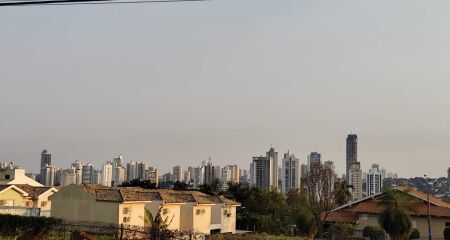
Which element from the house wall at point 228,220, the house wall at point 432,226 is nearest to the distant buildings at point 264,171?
the house wall at point 228,220

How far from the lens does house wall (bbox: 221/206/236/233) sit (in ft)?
172

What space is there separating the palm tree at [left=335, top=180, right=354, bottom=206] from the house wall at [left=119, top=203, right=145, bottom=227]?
1925 centimetres

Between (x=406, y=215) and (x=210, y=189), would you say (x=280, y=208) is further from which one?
(x=406, y=215)

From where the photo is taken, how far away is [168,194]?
48344 millimetres

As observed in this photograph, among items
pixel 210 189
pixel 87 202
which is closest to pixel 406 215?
pixel 87 202

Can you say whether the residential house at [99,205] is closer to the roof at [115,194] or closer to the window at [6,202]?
the roof at [115,194]

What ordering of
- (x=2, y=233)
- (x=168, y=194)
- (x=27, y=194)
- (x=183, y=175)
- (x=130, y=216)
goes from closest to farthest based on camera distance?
(x=2, y=233) < (x=130, y=216) < (x=168, y=194) < (x=27, y=194) < (x=183, y=175)

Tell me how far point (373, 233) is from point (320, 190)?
23.7ft

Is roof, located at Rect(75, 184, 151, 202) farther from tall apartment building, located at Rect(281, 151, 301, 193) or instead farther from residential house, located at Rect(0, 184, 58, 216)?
tall apartment building, located at Rect(281, 151, 301, 193)

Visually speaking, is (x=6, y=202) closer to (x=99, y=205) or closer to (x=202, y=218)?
(x=99, y=205)

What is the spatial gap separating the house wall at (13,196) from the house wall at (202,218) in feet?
58.2

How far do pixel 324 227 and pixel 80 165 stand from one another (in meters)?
129

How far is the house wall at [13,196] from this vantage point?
1995 inches

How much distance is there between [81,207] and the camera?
41.4m
